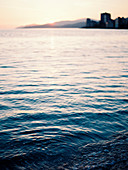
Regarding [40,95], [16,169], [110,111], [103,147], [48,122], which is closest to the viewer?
[16,169]

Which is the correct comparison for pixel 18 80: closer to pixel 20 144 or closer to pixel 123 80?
pixel 123 80

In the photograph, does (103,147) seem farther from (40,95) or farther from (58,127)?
(40,95)

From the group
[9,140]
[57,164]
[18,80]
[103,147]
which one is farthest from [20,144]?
[18,80]

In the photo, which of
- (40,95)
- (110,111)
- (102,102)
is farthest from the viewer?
(40,95)

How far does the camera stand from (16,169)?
19.2 feet

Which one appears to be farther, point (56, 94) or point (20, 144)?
point (56, 94)

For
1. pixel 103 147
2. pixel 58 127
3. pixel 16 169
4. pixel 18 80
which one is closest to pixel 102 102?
pixel 58 127

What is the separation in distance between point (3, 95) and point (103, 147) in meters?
8.86

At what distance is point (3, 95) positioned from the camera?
13.4m

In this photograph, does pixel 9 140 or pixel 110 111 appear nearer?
pixel 9 140

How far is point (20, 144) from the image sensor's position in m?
7.21

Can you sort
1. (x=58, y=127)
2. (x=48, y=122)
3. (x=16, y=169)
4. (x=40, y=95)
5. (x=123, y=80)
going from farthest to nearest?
(x=123, y=80) → (x=40, y=95) → (x=48, y=122) → (x=58, y=127) → (x=16, y=169)

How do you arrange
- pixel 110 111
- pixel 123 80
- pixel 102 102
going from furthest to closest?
pixel 123 80 < pixel 102 102 < pixel 110 111

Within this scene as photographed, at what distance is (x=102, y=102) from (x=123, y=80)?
21.6ft
